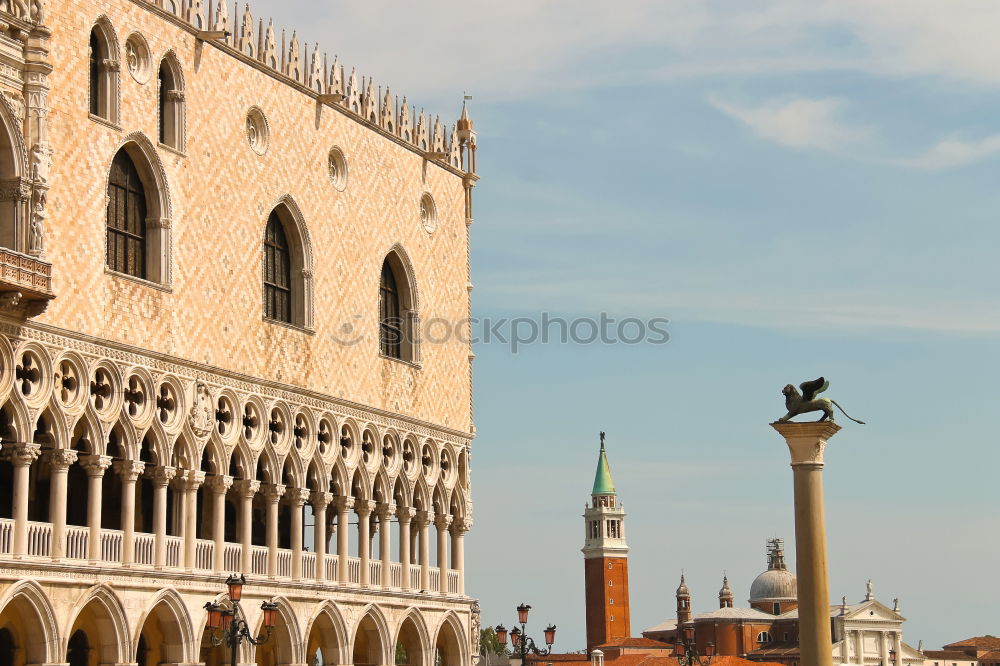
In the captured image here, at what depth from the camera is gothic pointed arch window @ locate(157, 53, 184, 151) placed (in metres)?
27.3

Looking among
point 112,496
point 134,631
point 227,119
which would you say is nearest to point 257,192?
point 227,119

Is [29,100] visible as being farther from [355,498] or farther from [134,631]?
[355,498]

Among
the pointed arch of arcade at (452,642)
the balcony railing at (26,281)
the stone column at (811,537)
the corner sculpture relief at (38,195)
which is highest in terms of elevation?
the corner sculpture relief at (38,195)

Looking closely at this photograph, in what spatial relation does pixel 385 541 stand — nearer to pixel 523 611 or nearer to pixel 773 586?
pixel 523 611

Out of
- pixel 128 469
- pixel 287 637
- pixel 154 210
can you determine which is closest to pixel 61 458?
pixel 128 469

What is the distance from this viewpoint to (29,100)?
23.8m

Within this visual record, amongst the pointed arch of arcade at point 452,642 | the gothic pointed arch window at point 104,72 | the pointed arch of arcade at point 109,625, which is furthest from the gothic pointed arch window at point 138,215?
the pointed arch of arcade at point 452,642

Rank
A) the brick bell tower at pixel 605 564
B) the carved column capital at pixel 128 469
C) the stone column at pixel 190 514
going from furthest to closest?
the brick bell tower at pixel 605 564 < the stone column at pixel 190 514 < the carved column capital at pixel 128 469

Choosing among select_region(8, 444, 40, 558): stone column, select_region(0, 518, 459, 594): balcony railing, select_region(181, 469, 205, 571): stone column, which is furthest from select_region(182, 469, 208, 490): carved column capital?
select_region(8, 444, 40, 558): stone column

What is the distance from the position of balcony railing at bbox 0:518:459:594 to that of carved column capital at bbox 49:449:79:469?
808mm

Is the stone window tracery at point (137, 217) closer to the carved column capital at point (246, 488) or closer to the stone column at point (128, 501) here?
the stone column at point (128, 501)

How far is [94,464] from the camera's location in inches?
983

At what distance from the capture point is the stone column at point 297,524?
29.6 m

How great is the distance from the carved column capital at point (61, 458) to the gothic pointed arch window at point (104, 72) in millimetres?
4836
